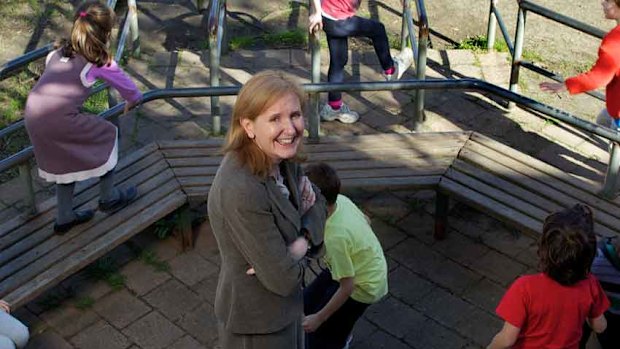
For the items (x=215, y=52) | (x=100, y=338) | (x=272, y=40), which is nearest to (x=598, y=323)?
(x=100, y=338)

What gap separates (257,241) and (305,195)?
0.37 m

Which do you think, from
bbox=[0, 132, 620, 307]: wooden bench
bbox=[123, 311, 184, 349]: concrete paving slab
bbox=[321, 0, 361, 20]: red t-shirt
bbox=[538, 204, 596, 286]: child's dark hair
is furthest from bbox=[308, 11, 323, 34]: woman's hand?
bbox=[538, 204, 596, 286]: child's dark hair

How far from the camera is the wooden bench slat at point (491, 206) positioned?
4.98 m

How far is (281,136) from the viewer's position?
3.18 m

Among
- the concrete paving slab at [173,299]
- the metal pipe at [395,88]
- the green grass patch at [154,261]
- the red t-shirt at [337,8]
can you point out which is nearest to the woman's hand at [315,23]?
the red t-shirt at [337,8]

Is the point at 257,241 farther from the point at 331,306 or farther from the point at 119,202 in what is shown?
the point at 119,202

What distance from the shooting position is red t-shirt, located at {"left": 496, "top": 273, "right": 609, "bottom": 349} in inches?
141

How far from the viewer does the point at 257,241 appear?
316cm

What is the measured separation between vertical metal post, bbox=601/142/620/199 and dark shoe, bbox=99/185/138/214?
250 centimetres

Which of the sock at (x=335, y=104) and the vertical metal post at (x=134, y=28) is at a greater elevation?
the vertical metal post at (x=134, y=28)

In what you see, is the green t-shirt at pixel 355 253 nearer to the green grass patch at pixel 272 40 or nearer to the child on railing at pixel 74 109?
the child on railing at pixel 74 109

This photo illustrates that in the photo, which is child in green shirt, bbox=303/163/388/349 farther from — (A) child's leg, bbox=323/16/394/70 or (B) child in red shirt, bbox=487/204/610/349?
(A) child's leg, bbox=323/16/394/70

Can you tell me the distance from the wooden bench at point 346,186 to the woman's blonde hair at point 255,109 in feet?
6.25

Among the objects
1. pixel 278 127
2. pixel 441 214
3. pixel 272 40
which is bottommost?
pixel 441 214
